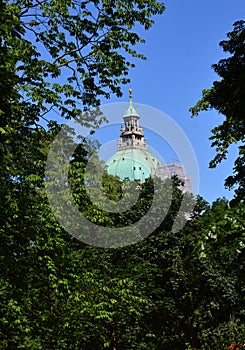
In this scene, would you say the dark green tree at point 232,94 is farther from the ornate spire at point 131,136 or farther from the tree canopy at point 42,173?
the ornate spire at point 131,136

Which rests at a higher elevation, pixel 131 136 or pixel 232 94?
pixel 131 136

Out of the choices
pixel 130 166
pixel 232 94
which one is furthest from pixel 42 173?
pixel 130 166

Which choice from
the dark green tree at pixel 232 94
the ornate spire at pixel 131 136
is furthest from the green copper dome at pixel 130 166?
the dark green tree at pixel 232 94

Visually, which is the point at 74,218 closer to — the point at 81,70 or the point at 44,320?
the point at 44,320

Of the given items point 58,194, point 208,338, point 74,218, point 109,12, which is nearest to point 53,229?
point 58,194

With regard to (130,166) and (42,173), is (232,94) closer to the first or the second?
(42,173)

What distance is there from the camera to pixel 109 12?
28.5 ft

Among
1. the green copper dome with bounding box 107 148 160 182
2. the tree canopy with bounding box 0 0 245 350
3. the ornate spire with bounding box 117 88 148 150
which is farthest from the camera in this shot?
the ornate spire with bounding box 117 88 148 150

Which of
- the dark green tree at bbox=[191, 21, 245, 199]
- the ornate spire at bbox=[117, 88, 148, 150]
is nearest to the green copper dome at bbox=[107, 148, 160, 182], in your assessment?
the ornate spire at bbox=[117, 88, 148, 150]

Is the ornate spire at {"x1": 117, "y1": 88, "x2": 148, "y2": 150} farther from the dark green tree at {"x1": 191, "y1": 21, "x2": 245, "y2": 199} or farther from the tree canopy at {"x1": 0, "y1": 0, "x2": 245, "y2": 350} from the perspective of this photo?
the tree canopy at {"x1": 0, "y1": 0, "x2": 245, "y2": 350}

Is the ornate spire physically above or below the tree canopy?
above

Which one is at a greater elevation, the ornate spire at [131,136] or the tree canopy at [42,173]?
the ornate spire at [131,136]

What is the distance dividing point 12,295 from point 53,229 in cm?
159

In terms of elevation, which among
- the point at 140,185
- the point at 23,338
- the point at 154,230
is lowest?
the point at 23,338
